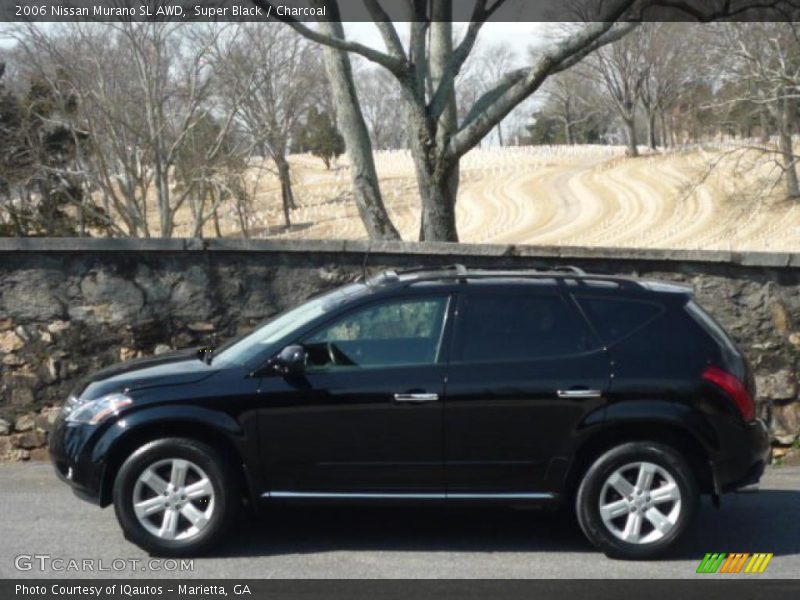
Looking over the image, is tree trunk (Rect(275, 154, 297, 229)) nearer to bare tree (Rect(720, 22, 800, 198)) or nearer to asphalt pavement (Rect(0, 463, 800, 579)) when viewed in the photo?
bare tree (Rect(720, 22, 800, 198))

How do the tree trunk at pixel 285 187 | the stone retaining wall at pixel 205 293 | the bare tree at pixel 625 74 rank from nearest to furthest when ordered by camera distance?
the stone retaining wall at pixel 205 293 < the tree trunk at pixel 285 187 < the bare tree at pixel 625 74

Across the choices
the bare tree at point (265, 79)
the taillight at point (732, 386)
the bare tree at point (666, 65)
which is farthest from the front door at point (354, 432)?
the bare tree at point (666, 65)

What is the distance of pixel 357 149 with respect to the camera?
15039 mm

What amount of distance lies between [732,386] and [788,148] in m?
38.9

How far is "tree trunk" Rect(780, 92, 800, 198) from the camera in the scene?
4064cm

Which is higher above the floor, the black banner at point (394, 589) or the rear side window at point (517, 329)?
the rear side window at point (517, 329)

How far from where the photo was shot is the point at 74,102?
1459 inches

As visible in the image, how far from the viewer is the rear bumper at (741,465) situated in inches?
258

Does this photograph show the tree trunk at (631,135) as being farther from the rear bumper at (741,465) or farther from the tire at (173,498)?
the tire at (173,498)

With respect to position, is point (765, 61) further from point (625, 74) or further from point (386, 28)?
point (625, 74)

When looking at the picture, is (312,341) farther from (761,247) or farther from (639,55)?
(639,55)

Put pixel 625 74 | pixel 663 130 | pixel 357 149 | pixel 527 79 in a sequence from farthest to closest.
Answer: pixel 663 130
pixel 625 74
pixel 357 149
pixel 527 79

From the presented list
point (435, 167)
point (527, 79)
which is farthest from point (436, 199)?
point (527, 79)

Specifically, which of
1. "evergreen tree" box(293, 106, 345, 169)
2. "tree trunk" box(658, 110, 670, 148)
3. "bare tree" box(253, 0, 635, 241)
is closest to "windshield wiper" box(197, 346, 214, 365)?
"bare tree" box(253, 0, 635, 241)
